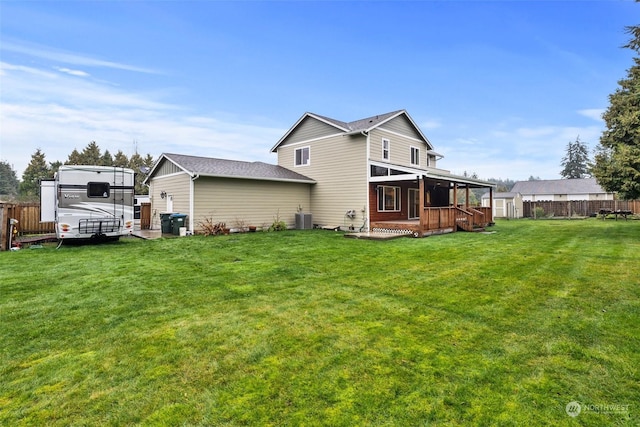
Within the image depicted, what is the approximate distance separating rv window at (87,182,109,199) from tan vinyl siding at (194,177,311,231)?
11.4 ft

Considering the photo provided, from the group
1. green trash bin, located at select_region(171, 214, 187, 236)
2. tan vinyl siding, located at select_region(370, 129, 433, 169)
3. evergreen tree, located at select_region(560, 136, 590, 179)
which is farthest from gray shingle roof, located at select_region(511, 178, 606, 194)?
green trash bin, located at select_region(171, 214, 187, 236)

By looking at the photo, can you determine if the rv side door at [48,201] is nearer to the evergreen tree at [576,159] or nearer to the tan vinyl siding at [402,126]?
the tan vinyl siding at [402,126]

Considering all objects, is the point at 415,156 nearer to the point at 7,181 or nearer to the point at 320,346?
the point at 320,346

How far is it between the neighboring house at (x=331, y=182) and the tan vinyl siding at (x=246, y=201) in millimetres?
42

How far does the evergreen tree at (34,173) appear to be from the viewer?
135ft

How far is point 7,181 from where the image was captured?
2309 inches

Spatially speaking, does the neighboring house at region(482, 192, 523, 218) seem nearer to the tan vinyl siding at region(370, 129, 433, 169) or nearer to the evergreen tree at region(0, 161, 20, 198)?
the tan vinyl siding at region(370, 129, 433, 169)

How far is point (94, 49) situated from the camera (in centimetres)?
1468

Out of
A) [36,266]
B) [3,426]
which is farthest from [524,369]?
[36,266]

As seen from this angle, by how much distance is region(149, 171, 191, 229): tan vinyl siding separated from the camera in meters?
14.0

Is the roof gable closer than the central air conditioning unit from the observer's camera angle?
Yes

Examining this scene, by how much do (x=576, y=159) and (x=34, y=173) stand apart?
8806 cm

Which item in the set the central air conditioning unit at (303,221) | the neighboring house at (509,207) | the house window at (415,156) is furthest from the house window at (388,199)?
the neighboring house at (509,207)

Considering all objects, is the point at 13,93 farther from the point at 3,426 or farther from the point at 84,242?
the point at 3,426
